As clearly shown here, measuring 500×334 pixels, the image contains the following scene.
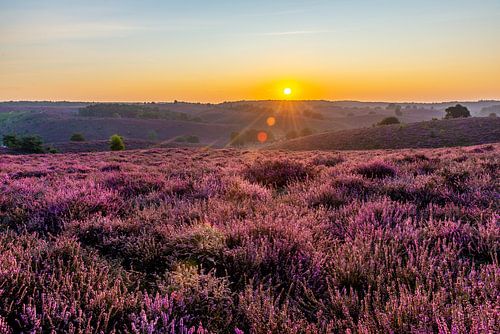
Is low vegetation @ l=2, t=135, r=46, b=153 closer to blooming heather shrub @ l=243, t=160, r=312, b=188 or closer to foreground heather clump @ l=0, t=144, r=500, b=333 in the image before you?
blooming heather shrub @ l=243, t=160, r=312, b=188

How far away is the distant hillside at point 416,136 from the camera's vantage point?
45.7 m

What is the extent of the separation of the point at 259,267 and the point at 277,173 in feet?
18.0

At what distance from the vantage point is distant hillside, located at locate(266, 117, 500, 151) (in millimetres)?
45656

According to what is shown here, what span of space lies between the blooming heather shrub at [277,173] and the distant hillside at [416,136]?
41.2 metres

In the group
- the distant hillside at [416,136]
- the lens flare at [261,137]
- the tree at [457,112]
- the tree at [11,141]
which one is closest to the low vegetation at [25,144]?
the tree at [11,141]

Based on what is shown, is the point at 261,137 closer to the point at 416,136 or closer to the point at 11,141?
the point at 416,136

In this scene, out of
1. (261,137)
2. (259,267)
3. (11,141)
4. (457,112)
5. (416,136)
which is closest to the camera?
(259,267)

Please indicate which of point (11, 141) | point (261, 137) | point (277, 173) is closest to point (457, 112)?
point (261, 137)

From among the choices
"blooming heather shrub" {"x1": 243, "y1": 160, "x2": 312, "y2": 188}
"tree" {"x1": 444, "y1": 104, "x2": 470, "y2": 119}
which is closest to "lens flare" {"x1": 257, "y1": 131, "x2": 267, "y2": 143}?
"tree" {"x1": 444, "y1": 104, "x2": 470, "y2": 119}

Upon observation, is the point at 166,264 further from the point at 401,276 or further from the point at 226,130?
the point at 226,130

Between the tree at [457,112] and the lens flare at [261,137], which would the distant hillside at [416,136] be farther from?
the lens flare at [261,137]

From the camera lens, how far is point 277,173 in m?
8.41

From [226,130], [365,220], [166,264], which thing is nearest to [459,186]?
[365,220]

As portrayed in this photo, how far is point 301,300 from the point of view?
2.40 meters
